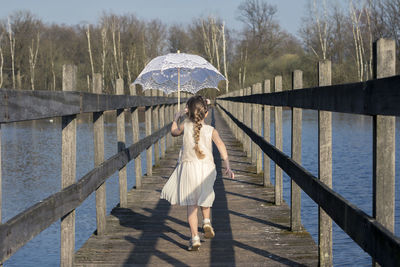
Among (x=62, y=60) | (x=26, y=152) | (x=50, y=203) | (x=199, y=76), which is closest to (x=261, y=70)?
(x=62, y=60)

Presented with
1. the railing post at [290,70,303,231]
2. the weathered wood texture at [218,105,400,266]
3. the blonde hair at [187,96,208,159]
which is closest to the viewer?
the weathered wood texture at [218,105,400,266]

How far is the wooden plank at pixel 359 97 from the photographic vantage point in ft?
8.59

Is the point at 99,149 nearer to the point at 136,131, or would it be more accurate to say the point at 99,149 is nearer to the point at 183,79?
the point at 136,131

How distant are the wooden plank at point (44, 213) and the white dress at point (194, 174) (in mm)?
695

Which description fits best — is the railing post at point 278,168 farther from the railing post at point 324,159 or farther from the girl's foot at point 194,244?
the railing post at point 324,159

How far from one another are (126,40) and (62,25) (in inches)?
657

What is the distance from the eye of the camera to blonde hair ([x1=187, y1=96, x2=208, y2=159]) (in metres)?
5.36

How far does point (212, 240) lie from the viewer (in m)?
5.69

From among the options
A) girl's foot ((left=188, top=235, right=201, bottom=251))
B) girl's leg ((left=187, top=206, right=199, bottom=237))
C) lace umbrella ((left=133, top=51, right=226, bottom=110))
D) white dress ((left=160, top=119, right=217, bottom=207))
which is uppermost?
lace umbrella ((left=133, top=51, right=226, bottom=110))

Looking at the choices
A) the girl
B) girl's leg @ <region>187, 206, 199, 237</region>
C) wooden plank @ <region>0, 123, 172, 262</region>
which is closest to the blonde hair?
the girl

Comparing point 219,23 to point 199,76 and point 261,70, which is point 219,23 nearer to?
point 261,70

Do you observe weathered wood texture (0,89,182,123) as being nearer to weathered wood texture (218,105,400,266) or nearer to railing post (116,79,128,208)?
railing post (116,79,128,208)

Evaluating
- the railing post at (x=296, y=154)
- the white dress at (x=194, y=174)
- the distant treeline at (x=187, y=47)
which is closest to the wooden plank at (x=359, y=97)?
the railing post at (x=296, y=154)

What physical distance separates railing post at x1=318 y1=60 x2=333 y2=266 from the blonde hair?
3.96 ft
